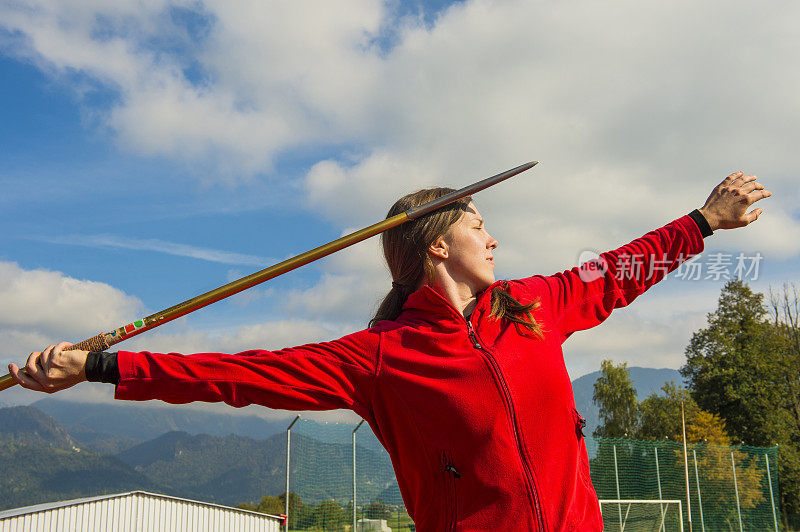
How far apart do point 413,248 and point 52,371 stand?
1.29 m

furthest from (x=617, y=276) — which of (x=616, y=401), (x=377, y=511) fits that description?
(x=616, y=401)

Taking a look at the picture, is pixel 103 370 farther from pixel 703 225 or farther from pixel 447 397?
pixel 703 225

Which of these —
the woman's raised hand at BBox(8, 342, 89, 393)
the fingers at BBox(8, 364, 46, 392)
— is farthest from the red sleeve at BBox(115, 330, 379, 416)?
the fingers at BBox(8, 364, 46, 392)

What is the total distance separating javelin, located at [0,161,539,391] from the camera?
204cm

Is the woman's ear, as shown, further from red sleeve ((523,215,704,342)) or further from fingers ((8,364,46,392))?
fingers ((8,364,46,392))

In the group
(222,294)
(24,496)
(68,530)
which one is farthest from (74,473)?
(222,294)

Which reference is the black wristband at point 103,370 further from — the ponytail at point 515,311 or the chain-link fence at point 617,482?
the chain-link fence at point 617,482

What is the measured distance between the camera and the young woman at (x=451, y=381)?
6.03 feet

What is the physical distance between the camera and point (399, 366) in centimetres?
211

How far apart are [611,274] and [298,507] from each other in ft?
36.4

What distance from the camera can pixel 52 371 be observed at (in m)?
1.74

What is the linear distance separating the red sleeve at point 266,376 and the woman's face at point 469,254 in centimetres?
42

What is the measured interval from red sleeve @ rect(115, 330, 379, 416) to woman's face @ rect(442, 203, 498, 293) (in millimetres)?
423

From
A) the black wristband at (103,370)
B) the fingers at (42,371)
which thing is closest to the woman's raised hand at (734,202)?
the black wristband at (103,370)
